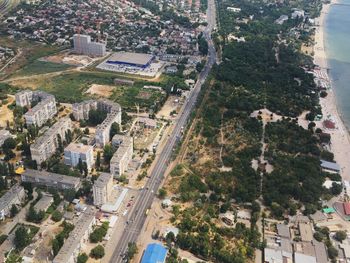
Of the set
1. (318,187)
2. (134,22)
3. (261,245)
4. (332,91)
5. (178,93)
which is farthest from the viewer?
(134,22)

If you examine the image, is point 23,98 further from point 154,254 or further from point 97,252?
point 154,254

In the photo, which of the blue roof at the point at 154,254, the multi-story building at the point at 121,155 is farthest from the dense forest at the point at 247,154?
the multi-story building at the point at 121,155

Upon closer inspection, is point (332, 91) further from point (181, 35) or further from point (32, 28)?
point (32, 28)

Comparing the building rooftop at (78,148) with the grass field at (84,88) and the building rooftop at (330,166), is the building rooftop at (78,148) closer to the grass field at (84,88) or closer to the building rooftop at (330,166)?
the grass field at (84,88)

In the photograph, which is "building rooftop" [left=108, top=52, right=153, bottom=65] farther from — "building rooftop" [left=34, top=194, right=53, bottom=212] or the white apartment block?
"building rooftop" [left=34, top=194, right=53, bottom=212]

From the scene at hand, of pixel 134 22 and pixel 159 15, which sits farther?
pixel 159 15

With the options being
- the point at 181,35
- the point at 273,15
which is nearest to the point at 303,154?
the point at 181,35
